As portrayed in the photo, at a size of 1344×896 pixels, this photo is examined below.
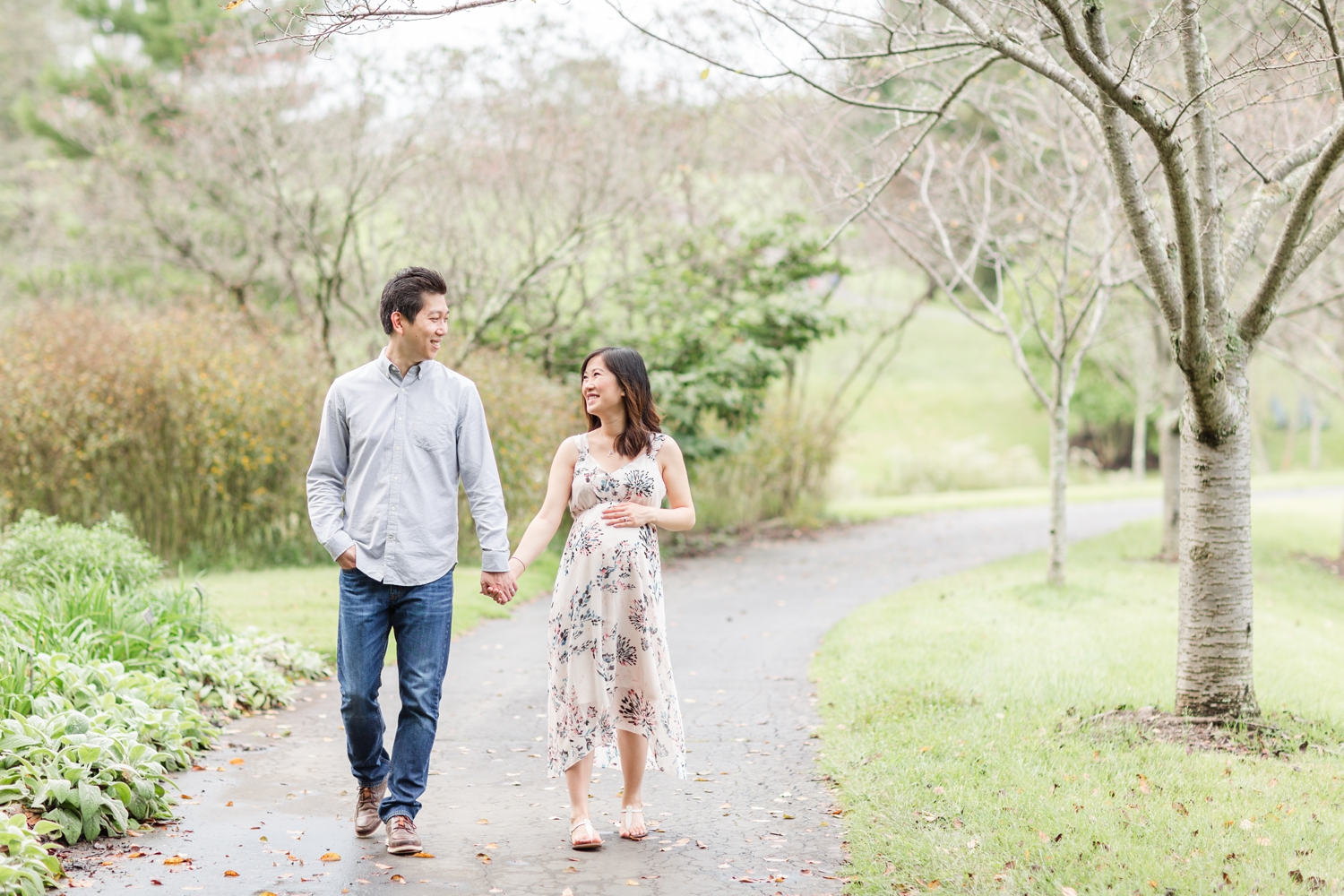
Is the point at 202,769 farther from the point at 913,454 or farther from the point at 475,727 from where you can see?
the point at 913,454

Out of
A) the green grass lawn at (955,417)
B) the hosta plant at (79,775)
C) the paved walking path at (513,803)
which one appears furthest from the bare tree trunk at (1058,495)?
the green grass lawn at (955,417)

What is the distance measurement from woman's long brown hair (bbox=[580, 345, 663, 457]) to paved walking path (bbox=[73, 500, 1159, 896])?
4.94 feet

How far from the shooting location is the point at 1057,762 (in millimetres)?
4953

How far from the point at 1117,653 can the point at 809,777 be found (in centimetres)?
337

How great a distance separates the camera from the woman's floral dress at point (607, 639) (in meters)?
4.11

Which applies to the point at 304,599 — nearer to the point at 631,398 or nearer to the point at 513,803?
the point at 513,803

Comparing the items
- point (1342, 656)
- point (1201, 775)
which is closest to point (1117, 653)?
point (1342, 656)

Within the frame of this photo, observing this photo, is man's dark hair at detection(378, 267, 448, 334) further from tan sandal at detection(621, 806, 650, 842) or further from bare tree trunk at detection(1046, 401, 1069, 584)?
bare tree trunk at detection(1046, 401, 1069, 584)

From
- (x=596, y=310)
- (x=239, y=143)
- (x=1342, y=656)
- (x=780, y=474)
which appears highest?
(x=239, y=143)

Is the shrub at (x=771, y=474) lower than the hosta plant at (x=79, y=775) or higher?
higher

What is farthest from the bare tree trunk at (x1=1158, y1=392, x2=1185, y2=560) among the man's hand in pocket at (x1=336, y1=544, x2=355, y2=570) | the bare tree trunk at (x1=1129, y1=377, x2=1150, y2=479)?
the bare tree trunk at (x1=1129, y1=377, x2=1150, y2=479)

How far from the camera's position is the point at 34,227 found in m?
18.8

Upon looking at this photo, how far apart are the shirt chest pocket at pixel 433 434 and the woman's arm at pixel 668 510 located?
2.11 feet

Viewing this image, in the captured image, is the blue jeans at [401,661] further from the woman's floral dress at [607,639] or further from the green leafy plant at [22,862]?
the green leafy plant at [22,862]
